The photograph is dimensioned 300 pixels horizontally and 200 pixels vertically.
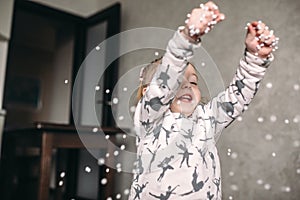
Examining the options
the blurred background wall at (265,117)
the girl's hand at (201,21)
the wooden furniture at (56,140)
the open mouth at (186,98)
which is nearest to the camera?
the girl's hand at (201,21)

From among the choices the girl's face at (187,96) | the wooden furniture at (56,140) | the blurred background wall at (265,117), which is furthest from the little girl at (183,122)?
the wooden furniture at (56,140)

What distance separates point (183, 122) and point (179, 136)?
2 cm

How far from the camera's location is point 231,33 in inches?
44.5

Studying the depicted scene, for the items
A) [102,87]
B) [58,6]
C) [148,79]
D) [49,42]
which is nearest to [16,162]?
[102,87]

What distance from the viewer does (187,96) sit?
1.80 feet

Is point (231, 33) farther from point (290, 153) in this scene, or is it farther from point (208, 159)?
point (208, 159)

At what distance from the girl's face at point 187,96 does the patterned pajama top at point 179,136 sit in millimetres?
11

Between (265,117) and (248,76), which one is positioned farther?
(265,117)

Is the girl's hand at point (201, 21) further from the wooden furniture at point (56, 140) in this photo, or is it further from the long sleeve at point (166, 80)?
the wooden furniture at point (56, 140)

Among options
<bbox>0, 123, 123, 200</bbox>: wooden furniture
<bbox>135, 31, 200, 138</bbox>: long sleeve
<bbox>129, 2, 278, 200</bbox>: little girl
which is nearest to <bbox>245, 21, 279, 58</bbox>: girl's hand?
<bbox>129, 2, 278, 200</bbox>: little girl

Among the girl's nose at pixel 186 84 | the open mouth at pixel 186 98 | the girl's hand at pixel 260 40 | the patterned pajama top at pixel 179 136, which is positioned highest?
the girl's hand at pixel 260 40

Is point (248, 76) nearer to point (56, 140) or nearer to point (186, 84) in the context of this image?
point (186, 84)

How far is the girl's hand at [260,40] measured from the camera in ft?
1.66

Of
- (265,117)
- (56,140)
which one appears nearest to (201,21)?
(265,117)
